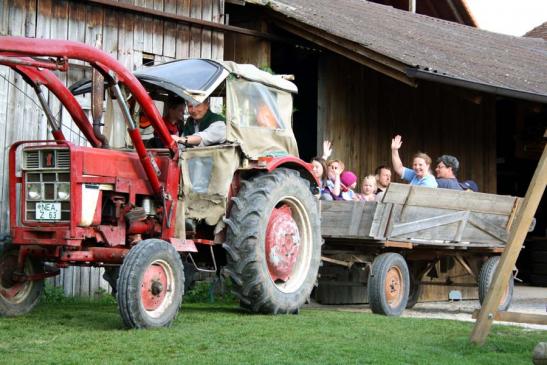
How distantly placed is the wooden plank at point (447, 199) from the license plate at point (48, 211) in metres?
3.87

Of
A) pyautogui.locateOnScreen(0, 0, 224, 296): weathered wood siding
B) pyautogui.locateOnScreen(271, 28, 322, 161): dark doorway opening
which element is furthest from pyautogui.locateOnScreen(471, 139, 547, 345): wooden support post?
pyautogui.locateOnScreen(271, 28, 322, 161): dark doorway opening

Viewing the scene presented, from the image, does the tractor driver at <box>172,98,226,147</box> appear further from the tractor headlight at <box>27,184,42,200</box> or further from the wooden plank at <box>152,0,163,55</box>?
the wooden plank at <box>152,0,163,55</box>

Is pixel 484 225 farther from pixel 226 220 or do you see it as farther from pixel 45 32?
pixel 45 32

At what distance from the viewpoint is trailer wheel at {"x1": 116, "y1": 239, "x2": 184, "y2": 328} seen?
758cm

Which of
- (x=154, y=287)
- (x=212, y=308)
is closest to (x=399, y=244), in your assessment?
(x=212, y=308)

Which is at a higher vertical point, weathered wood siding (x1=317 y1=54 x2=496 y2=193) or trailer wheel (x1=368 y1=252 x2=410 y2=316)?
weathered wood siding (x1=317 y1=54 x2=496 y2=193)

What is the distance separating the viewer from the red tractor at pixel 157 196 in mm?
7914

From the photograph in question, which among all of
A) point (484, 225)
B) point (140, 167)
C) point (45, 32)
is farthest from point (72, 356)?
point (484, 225)

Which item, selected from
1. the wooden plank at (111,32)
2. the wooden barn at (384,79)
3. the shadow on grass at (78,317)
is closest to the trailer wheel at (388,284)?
the wooden barn at (384,79)

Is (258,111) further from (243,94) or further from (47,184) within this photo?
(47,184)

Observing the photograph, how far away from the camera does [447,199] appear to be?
37.0 ft

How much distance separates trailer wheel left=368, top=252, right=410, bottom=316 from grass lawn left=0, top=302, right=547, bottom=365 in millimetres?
1135

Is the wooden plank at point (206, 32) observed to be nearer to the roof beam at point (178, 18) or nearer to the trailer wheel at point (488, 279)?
the roof beam at point (178, 18)

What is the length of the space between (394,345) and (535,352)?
6.10 feet
